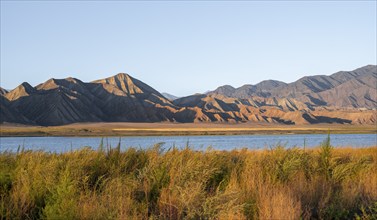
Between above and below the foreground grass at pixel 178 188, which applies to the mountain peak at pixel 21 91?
above

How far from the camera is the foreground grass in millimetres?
8117

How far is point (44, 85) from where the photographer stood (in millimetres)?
197875

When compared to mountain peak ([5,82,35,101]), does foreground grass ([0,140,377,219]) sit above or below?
below

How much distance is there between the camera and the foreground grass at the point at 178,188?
812 centimetres

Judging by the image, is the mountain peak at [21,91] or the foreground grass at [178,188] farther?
the mountain peak at [21,91]

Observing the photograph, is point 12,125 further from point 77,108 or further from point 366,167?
point 366,167

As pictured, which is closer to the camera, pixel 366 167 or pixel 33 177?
pixel 33 177

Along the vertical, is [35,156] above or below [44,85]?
below

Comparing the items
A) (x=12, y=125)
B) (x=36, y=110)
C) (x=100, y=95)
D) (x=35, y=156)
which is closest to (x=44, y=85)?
(x=100, y=95)

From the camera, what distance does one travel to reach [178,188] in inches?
352

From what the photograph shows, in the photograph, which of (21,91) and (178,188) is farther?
(21,91)

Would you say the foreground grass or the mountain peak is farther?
the mountain peak

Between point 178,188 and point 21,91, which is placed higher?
point 21,91

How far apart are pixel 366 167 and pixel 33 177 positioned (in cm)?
902
